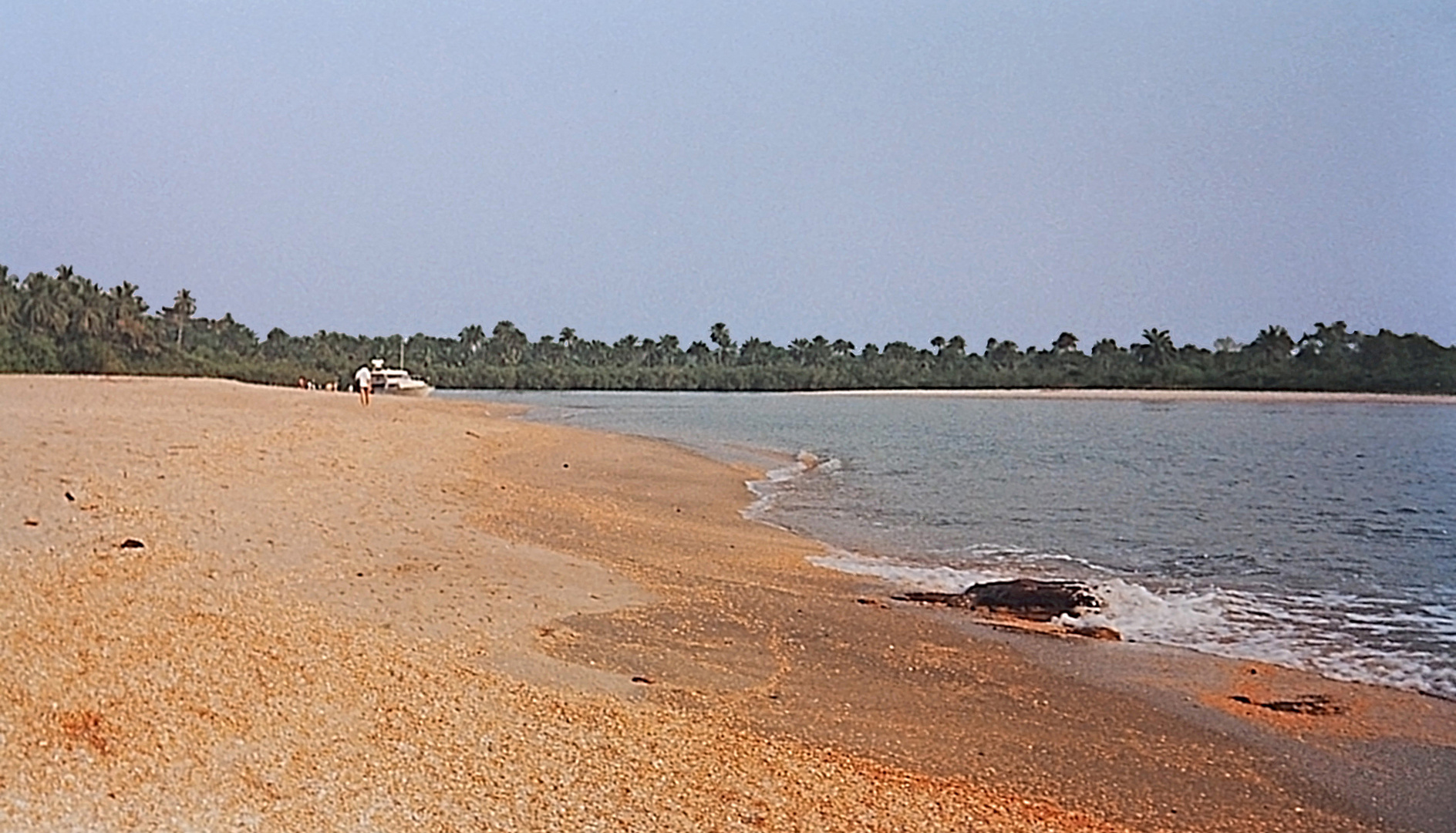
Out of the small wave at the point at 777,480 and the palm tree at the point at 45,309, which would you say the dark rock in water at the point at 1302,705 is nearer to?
the small wave at the point at 777,480

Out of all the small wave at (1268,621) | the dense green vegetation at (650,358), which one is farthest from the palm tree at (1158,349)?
the small wave at (1268,621)

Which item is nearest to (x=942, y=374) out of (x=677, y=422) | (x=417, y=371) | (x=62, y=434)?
(x=417, y=371)

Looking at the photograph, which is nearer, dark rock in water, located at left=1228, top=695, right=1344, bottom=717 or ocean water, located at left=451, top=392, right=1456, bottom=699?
dark rock in water, located at left=1228, top=695, right=1344, bottom=717

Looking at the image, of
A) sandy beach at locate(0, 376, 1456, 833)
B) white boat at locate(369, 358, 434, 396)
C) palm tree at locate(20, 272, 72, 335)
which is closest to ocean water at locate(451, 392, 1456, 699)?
sandy beach at locate(0, 376, 1456, 833)

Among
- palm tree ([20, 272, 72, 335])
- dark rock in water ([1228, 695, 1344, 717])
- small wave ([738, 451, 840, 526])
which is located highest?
palm tree ([20, 272, 72, 335])

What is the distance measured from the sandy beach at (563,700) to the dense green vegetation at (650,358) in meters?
50.9

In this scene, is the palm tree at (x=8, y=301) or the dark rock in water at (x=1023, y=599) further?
the palm tree at (x=8, y=301)

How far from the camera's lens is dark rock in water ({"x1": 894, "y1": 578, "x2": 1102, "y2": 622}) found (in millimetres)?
10320

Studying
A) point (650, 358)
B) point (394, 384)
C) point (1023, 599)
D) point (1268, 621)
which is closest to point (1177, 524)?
point (1268, 621)

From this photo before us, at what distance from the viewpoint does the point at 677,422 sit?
48406mm

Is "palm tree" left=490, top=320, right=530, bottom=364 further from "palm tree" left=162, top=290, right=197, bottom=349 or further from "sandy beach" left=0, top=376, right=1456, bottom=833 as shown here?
"sandy beach" left=0, top=376, right=1456, bottom=833

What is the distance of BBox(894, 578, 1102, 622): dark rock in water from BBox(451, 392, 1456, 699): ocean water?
294mm

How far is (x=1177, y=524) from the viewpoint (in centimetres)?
1792

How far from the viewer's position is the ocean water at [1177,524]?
33.7ft
